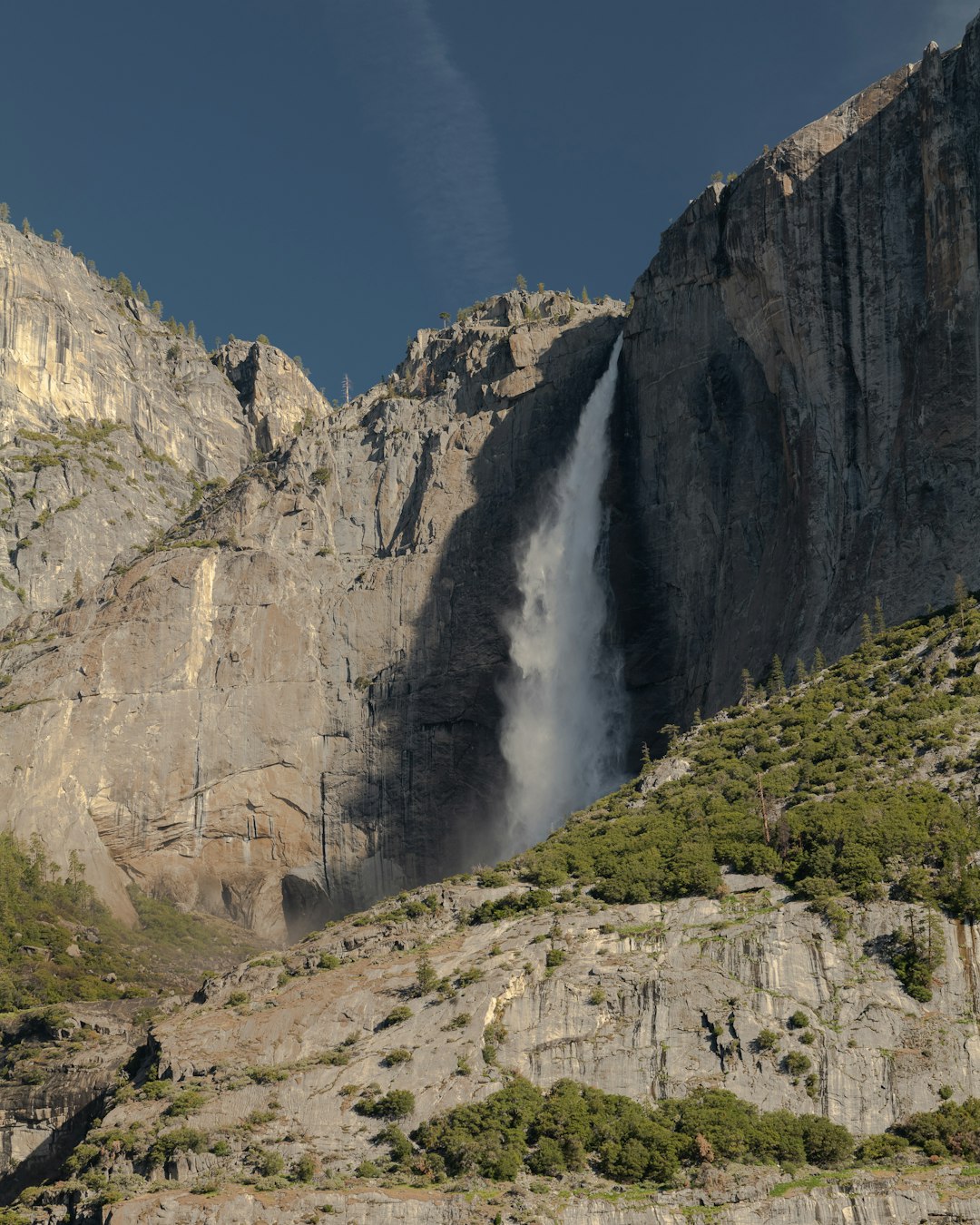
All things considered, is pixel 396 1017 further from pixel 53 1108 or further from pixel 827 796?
pixel 53 1108

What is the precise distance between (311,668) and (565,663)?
1669 centimetres

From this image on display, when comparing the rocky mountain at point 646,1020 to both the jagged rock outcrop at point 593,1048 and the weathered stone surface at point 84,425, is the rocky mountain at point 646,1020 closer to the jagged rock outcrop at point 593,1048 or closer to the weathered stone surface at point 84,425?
the jagged rock outcrop at point 593,1048

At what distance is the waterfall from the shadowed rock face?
2323 mm

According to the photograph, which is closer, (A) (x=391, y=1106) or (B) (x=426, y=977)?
(A) (x=391, y=1106)

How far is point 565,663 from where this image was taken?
104 metres

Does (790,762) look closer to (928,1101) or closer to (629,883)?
(629,883)

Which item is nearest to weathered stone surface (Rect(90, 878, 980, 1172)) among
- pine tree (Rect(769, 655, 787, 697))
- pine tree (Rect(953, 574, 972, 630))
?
pine tree (Rect(953, 574, 972, 630))

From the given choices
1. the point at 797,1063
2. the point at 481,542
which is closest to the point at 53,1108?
the point at 797,1063

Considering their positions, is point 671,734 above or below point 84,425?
below

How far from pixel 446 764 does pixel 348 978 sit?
40000 mm

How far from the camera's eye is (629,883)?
62594 millimetres

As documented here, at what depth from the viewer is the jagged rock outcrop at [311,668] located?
102000 mm

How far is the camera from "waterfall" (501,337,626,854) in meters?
100

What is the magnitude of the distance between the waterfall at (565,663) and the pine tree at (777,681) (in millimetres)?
20464
